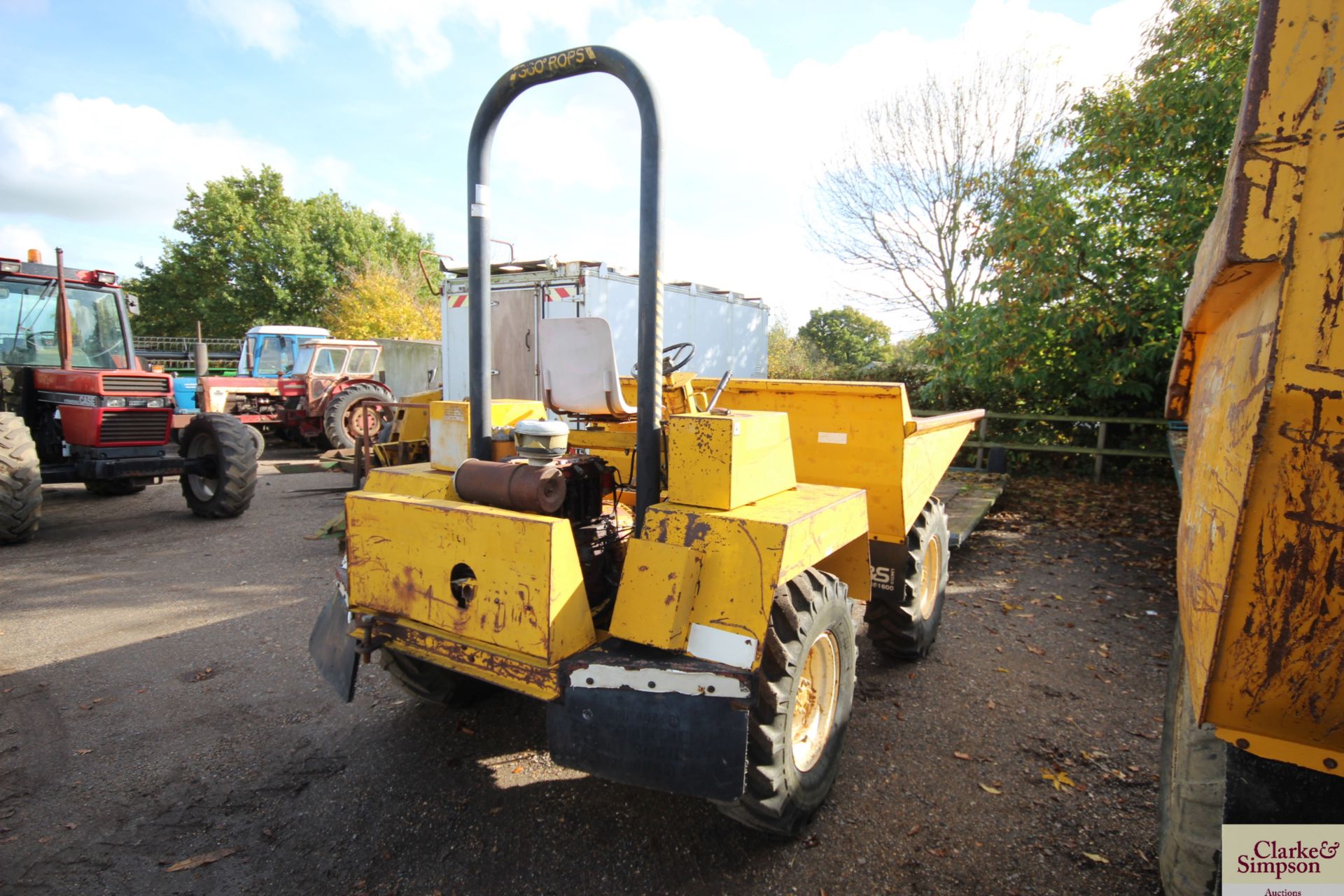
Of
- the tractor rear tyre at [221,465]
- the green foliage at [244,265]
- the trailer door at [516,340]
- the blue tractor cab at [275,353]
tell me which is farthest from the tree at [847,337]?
the tractor rear tyre at [221,465]

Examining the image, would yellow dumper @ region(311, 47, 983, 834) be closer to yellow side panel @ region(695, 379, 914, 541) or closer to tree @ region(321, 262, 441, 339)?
yellow side panel @ region(695, 379, 914, 541)

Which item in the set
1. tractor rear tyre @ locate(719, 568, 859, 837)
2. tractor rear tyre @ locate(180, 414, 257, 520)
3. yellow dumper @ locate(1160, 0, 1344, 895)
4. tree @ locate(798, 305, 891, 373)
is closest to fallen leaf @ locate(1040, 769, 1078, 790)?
tractor rear tyre @ locate(719, 568, 859, 837)

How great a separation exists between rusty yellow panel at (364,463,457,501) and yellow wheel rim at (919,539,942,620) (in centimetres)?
302

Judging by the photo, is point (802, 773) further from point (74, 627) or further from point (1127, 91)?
point (1127, 91)

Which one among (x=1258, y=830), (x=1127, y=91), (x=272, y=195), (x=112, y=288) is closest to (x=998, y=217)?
(x=1127, y=91)

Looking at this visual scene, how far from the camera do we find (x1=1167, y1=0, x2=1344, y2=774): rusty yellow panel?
4.02 feet

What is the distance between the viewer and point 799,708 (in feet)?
8.75

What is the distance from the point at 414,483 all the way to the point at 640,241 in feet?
4.27

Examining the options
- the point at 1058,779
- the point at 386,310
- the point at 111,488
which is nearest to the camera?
the point at 1058,779

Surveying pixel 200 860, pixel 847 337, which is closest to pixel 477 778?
pixel 200 860

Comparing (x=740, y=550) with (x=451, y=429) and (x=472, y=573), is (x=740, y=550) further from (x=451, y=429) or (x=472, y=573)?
(x=451, y=429)

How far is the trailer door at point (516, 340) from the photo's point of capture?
9.40m

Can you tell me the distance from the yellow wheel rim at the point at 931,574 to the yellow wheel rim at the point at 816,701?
1.78 m

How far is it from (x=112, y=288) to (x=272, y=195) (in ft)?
108
